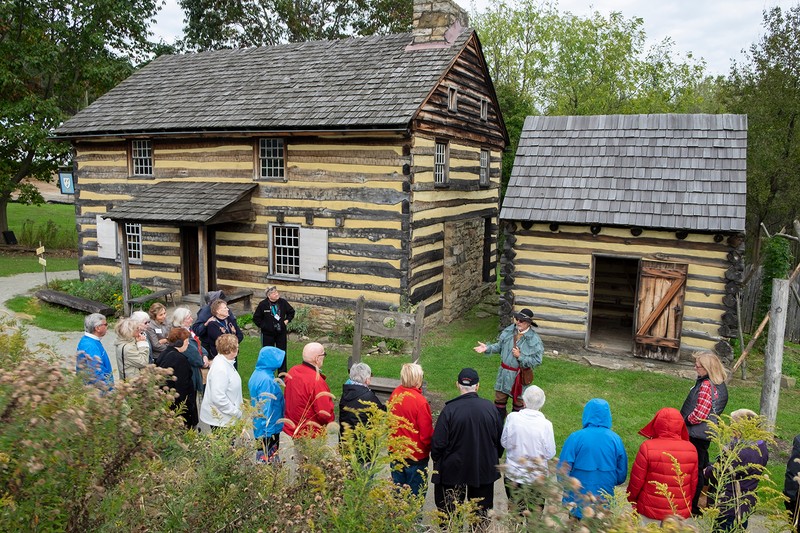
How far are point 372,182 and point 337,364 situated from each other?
4608 millimetres

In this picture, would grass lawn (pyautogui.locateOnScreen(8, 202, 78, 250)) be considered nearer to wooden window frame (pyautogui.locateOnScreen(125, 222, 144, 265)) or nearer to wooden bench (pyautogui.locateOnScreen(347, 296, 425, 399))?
wooden window frame (pyautogui.locateOnScreen(125, 222, 144, 265))

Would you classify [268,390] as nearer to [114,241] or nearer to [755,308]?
[114,241]

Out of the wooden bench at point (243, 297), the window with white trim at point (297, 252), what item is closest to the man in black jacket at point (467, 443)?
the window with white trim at point (297, 252)

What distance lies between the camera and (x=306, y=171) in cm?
1515

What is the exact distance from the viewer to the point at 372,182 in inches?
570

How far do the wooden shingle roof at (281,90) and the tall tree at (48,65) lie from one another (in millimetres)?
7335

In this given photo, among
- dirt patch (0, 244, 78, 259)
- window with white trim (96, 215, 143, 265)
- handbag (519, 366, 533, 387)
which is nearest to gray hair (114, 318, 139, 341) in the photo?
handbag (519, 366, 533, 387)

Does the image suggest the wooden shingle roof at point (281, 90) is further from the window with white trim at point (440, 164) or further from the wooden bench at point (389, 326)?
the wooden bench at point (389, 326)

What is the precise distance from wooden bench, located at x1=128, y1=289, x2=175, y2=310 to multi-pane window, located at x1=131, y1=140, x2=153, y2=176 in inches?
140

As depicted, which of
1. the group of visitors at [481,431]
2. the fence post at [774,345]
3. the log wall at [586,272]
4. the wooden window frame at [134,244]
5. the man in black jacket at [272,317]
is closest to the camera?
the group of visitors at [481,431]

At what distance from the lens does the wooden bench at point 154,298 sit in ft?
51.8

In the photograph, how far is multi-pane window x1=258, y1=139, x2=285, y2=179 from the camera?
51.2 ft

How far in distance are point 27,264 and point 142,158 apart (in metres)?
9.99

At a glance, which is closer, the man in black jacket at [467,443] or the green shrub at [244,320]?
the man in black jacket at [467,443]
